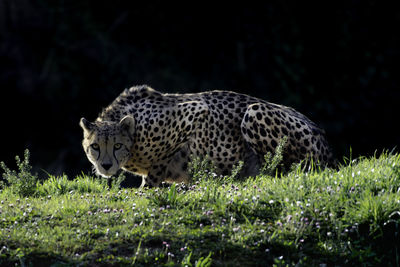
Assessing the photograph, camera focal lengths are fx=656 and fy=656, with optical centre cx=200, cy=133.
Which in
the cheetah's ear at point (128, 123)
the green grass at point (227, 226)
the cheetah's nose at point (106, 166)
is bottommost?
the green grass at point (227, 226)

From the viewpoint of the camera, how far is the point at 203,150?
24.8 feet

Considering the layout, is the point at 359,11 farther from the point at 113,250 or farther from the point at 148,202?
the point at 113,250

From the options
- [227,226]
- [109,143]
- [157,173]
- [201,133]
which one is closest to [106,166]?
[109,143]

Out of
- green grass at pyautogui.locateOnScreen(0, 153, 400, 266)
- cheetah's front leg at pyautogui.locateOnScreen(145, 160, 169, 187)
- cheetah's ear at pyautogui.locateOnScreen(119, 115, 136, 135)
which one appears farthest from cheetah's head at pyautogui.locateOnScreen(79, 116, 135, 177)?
green grass at pyautogui.locateOnScreen(0, 153, 400, 266)

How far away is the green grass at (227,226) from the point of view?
4.92 meters

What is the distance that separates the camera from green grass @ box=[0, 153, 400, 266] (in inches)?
194

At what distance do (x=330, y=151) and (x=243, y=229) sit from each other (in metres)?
2.73

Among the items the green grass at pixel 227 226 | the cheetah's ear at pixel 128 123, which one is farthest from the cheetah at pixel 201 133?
the green grass at pixel 227 226

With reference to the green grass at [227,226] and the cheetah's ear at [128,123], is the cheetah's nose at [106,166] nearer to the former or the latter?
the cheetah's ear at [128,123]

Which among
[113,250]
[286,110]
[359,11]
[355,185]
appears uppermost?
[359,11]

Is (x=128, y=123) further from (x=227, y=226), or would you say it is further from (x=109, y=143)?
(x=227, y=226)

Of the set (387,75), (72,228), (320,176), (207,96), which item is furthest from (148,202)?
(387,75)

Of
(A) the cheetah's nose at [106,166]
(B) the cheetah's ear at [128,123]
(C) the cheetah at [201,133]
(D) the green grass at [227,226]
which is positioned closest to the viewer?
(D) the green grass at [227,226]

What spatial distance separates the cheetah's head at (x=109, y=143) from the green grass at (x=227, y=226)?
2.98ft
